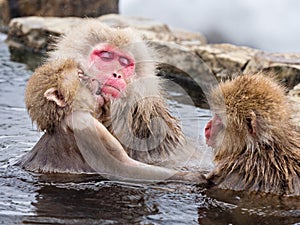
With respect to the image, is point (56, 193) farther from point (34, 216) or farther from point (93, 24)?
point (93, 24)

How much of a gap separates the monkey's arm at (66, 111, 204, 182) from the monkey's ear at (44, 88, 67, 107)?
97mm

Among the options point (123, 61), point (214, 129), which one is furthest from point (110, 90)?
point (214, 129)

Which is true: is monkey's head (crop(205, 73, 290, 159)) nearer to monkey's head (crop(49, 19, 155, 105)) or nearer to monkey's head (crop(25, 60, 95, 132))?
monkey's head (crop(49, 19, 155, 105))

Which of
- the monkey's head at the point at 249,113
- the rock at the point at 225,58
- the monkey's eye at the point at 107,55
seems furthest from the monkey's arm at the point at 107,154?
the rock at the point at 225,58

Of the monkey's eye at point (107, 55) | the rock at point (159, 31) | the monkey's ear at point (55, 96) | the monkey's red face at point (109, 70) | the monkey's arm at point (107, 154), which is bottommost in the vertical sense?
the monkey's arm at point (107, 154)

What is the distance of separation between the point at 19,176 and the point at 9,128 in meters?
1.42

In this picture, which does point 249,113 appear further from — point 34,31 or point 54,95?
point 34,31

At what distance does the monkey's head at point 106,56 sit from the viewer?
451 cm

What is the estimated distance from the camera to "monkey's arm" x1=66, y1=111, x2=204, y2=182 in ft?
14.0

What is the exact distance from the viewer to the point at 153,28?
957 centimetres

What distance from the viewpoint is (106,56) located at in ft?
15.3

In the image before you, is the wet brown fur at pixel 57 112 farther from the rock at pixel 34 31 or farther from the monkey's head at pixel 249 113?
the rock at pixel 34 31

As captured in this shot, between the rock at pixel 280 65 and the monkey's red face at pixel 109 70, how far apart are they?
2.56 meters

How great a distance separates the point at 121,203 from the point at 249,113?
2.85 feet
